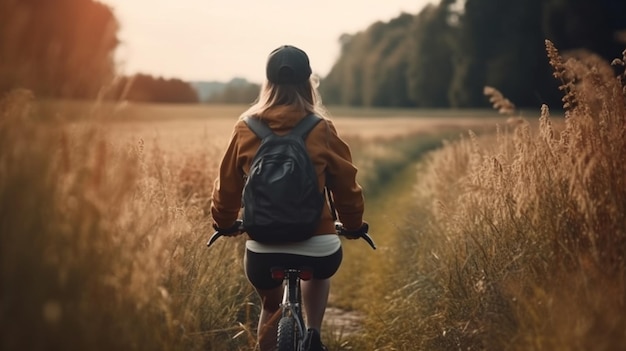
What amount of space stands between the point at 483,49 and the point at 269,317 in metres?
54.1

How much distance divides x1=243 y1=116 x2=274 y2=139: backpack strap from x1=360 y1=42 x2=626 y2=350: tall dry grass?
1.49 m

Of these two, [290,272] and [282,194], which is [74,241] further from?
[290,272]

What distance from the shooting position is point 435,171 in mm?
11477

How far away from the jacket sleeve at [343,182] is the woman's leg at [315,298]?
0.38m

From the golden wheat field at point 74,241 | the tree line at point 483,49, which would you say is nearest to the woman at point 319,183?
the golden wheat field at point 74,241

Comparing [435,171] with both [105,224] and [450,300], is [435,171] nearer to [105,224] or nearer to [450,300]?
[450,300]

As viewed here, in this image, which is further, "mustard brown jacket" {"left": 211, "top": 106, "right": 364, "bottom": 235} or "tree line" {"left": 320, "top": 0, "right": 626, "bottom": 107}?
"tree line" {"left": 320, "top": 0, "right": 626, "bottom": 107}

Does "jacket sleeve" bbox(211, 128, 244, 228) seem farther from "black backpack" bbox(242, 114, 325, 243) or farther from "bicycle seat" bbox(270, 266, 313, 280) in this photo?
"bicycle seat" bbox(270, 266, 313, 280)

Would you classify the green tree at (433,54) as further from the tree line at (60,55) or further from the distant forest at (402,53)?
the tree line at (60,55)

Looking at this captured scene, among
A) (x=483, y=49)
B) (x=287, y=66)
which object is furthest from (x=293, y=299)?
(x=483, y=49)

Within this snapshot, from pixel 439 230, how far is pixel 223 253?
2656 millimetres

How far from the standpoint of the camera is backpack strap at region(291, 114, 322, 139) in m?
4.02

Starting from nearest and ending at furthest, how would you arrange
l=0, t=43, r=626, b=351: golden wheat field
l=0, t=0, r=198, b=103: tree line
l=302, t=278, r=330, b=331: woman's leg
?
l=0, t=43, r=626, b=351: golden wheat field < l=0, t=0, r=198, b=103: tree line < l=302, t=278, r=330, b=331: woman's leg

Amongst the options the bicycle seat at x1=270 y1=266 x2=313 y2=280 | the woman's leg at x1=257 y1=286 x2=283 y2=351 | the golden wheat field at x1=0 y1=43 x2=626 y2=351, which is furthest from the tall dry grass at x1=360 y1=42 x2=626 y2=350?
the woman's leg at x1=257 y1=286 x2=283 y2=351
